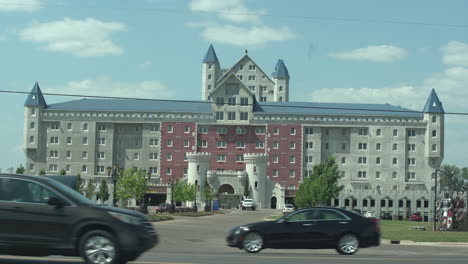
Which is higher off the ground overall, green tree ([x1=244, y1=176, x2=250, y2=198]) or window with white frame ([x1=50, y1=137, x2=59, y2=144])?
window with white frame ([x1=50, y1=137, x2=59, y2=144])

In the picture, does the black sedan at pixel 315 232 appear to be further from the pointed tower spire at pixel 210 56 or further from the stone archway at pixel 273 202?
the pointed tower spire at pixel 210 56

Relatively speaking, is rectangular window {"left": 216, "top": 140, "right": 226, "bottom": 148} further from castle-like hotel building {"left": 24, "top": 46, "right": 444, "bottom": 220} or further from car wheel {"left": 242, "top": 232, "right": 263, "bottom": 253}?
car wheel {"left": 242, "top": 232, "right": 263, "bottom": 253}

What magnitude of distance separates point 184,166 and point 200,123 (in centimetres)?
819

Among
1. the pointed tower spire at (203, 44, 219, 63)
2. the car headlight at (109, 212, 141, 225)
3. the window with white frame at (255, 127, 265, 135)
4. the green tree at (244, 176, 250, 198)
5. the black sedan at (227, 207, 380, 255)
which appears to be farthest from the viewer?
the pointed tower spire at (203, 44, 219, 63)

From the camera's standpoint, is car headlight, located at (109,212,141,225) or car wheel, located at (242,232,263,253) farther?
car wheel, located at (242,232,263,253)

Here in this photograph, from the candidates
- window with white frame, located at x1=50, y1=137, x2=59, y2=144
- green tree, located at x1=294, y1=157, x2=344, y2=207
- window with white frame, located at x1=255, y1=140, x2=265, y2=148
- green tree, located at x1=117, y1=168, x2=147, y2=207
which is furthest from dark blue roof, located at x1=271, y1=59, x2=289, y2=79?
green tree, located at x1=117, y1=168, x2=147, y2=207

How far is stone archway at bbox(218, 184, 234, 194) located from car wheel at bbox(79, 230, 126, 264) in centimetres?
10311

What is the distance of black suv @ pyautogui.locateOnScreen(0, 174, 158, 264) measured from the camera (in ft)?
43.8

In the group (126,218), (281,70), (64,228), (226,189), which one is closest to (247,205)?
(226,189)

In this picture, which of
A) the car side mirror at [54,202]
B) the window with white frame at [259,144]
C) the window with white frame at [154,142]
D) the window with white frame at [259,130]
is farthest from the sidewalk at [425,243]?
the window with white frame at [154,142]

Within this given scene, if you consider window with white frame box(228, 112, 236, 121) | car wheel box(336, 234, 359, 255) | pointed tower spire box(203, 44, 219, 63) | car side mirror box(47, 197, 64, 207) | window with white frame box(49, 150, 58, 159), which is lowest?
car wheel box(336, 234, 359, 255)

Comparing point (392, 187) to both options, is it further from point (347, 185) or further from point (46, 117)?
point (46, 117)

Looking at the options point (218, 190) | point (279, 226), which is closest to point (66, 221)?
point (279, 226)

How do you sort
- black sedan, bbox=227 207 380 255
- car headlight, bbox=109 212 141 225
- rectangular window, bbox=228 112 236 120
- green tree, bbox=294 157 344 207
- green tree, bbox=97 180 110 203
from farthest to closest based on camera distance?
rectangular window, bbox=228 112 236 120
green tree, bbox=97 180 110 203
green tree, bbox=294 157 344 207
black sedan, bbox=227 207 380 255
car headlight, bbox=109 212 141 225
